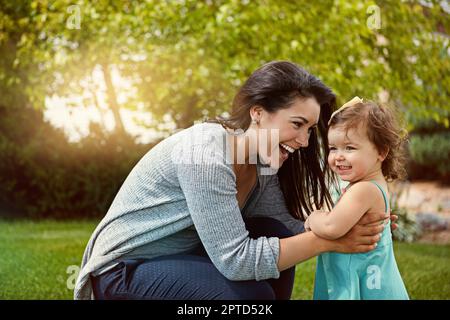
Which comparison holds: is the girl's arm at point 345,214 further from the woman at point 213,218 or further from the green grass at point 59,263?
the green grass at point 59,263

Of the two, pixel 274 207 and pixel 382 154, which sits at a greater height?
pixel 382 154

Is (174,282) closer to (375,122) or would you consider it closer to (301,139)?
(301,139)

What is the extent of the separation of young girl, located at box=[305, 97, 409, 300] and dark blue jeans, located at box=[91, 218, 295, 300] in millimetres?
290

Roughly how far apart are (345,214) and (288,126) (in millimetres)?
407

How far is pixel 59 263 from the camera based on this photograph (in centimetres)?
568

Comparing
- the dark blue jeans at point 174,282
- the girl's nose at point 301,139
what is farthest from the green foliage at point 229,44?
the dark blue jeans at point 174,282

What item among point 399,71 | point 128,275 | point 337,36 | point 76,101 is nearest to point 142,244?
point 128,275

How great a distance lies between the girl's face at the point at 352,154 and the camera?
2.37 m

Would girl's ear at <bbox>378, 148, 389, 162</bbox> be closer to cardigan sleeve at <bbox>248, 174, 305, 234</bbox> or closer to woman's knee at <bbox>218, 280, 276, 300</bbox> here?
cardigan sleeve at <bbox>248, 174, 305, 234</bbox>

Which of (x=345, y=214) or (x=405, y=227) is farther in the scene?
(x=405, y=227)

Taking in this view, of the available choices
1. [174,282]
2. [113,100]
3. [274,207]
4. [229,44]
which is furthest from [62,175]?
[174,282]

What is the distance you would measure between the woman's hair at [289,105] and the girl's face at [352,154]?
7.1 inches

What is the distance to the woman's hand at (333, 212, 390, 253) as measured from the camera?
7.25 ft

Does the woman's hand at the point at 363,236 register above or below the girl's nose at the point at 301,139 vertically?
below
